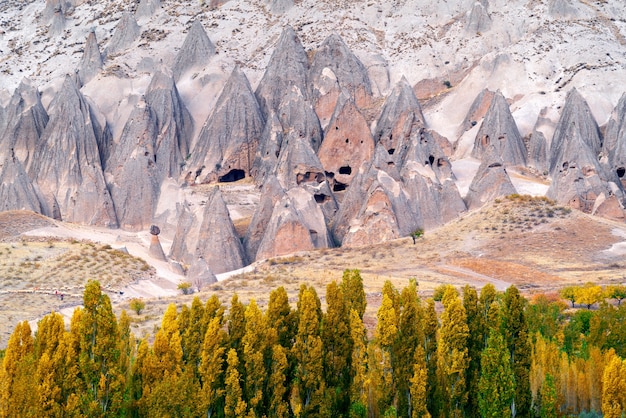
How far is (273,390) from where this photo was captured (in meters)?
22.4

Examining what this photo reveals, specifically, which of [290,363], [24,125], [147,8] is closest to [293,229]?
[290,363]

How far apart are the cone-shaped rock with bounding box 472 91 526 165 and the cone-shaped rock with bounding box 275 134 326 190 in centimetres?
1412

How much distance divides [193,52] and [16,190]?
1094 inches

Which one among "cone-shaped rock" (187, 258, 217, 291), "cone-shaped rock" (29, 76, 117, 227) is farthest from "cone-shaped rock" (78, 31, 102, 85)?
"cone-shaped rock" (187, 258, 217, 291)

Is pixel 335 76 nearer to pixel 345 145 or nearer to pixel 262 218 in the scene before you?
pixel 345 145

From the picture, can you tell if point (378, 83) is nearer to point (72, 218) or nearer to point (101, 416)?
point (72, 218)

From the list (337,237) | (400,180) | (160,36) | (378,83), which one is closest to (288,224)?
(337,237)

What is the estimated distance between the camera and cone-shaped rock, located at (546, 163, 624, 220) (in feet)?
186

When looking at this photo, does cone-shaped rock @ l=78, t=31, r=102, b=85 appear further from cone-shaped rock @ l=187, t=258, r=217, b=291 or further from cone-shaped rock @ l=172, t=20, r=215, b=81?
cone-shaped rock @ l=187, t=258, r=217, b=291

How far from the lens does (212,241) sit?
54406 millimetres

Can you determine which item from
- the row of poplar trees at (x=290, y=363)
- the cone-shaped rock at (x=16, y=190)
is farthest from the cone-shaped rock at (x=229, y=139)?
the row of poplar trees at (x=290, y=363)

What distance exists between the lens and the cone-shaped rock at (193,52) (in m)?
88.6

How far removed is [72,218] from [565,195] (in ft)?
126

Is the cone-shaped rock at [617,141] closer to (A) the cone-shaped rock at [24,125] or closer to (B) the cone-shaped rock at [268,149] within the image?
(B) the cone-shaped rock at [268,149]
